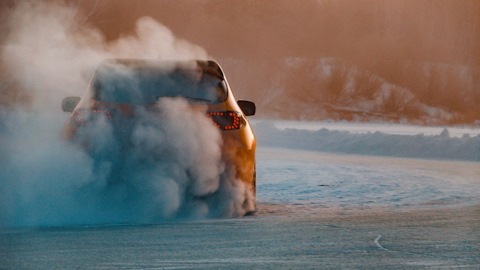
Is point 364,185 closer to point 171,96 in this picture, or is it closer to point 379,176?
point 379,176

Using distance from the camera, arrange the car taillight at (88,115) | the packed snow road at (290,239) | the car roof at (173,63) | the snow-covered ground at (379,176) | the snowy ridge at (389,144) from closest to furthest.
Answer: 1. the packed snow road at (290,239)
2. the car taillight at (88,115)
3. the car roof at (173,63)
4. the snow-covered ground at (379,176)
5. the snowy ridge at (389,144)

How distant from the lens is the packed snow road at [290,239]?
19.5 feet

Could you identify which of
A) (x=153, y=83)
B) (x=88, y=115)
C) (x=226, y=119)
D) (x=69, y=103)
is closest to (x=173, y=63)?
(x=153, y=83)

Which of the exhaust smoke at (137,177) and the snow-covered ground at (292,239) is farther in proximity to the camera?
the exhaust smoke at (137,177)

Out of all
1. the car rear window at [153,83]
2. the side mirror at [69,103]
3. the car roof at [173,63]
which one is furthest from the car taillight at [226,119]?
the side mirror at [69,103]

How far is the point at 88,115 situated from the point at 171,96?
0.81m

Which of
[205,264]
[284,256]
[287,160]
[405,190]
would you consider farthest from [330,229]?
[287,160]

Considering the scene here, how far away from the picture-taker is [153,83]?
321 inches

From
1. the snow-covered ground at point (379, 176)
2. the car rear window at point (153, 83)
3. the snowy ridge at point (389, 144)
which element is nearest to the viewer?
the car rear window at point (153, 83)

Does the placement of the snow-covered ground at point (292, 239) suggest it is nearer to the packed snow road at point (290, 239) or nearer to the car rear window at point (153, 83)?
the packed snow road at point (290, 239)

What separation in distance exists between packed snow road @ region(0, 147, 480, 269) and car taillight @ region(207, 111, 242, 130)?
0.94 meters

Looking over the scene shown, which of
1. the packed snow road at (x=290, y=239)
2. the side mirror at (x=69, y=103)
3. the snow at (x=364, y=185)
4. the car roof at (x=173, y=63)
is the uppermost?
the car roof at (x=173, y=63)

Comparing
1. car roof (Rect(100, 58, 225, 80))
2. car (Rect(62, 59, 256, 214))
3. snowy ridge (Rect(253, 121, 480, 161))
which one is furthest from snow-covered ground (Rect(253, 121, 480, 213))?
car roof (Rect(100, 58, 225, 80))

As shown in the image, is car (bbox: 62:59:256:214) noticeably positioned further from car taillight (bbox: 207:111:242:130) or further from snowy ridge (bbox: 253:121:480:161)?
snowy ridge (bbox: 253:121:480:161)
